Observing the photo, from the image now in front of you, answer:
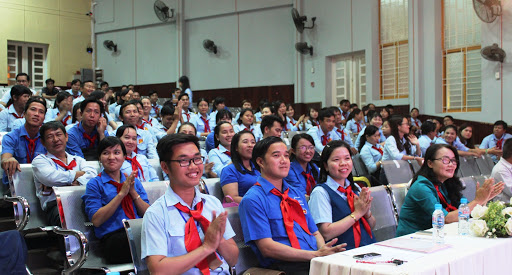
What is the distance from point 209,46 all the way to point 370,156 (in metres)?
9.68

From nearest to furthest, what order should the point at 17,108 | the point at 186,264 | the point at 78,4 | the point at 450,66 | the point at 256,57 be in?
the point at 186,264 < the point at 17,108 < the point at 450,66 < the point at 256,57 < the point at 78,4

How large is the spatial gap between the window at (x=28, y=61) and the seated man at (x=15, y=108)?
10.5 metres

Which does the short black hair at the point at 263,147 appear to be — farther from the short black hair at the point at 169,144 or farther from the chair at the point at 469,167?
the chair at the point at 469,167

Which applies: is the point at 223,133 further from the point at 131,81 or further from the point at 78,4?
the point at 78,4

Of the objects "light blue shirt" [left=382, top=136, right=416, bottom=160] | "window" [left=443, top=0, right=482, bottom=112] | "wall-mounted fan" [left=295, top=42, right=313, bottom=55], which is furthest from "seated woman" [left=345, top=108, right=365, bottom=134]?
"wall-mounted fan" [left=295, top=42, right=313, bottom=55]

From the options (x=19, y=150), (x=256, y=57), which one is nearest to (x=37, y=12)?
(x=256, y=57)

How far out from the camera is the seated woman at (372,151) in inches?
241

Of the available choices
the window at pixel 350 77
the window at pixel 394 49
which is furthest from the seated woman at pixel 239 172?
the window at pixel 350 77

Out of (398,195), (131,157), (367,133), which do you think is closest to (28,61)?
(367,133)

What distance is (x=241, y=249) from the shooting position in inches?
104

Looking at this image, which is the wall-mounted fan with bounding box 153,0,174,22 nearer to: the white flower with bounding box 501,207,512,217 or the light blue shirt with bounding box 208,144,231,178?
the light blue shirt with bounding box 208,144,231,178

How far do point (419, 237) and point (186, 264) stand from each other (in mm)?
1278

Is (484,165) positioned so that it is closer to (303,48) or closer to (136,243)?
(136,243)

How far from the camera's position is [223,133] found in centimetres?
451
